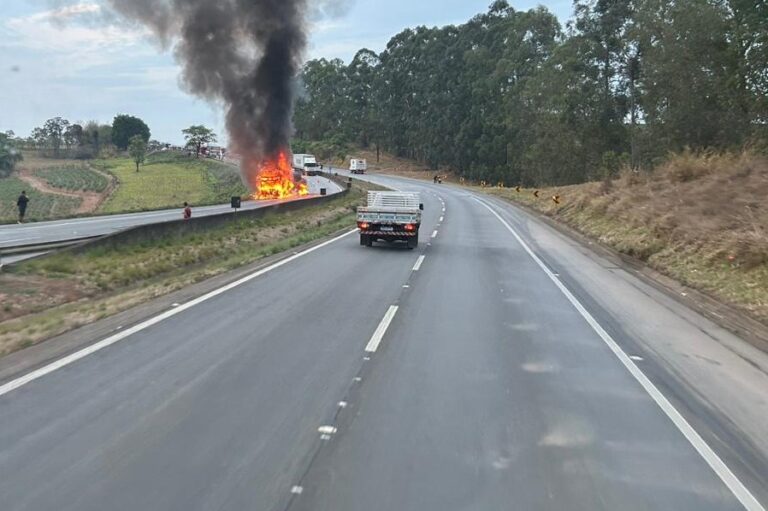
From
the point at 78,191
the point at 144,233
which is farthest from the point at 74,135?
the point at 144,233

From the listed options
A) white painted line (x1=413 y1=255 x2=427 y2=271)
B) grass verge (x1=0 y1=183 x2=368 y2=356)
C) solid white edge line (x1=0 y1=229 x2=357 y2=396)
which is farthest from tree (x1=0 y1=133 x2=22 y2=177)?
solid white edge line (x1=0 y1=229 x2=357 y2=396)

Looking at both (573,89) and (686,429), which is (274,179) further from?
(686,429)

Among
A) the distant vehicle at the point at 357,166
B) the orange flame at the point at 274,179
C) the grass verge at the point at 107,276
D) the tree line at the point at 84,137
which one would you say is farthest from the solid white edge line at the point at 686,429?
the tree line at the point at 84,137

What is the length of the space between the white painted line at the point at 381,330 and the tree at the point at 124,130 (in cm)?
18674

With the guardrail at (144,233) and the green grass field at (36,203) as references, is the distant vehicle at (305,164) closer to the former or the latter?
the green grass field at (36,203)

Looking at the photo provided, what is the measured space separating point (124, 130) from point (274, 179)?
154 m

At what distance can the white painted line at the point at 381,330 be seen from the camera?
26.0 feet

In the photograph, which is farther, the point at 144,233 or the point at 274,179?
the point at 274,179

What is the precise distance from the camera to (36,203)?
6994 cm

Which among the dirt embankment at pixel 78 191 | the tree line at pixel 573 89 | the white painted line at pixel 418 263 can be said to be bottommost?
the dirt embankment at pixel 78 191

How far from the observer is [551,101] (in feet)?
191

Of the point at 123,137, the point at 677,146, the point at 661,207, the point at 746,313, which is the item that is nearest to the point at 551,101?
the point at 677,146

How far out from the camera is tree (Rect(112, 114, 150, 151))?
180 m

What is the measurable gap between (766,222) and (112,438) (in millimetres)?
14566
